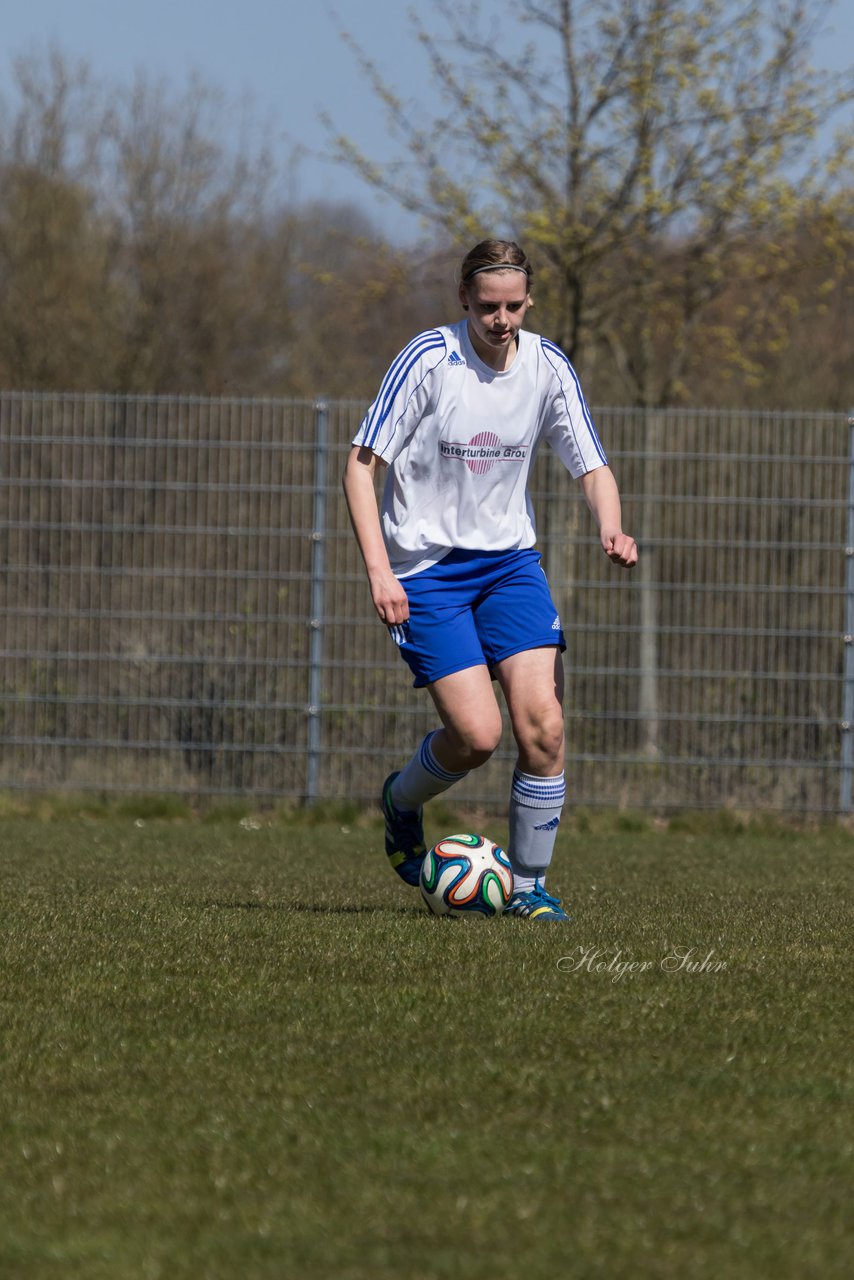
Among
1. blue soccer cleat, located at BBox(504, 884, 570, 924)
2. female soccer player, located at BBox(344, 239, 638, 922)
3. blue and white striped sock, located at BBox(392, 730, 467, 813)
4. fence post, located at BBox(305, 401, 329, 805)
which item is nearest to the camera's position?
female soccer player, located at BBox(344, 239, 638, 922)

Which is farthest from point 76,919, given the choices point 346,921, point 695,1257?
point 695,1257

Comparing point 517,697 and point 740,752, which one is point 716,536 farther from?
point 517,697

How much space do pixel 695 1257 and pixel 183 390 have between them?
20757 millimetres

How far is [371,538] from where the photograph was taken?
5.86m

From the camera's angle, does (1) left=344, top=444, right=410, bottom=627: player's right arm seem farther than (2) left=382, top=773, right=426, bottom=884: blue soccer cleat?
No

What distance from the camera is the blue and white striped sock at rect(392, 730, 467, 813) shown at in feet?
20.8

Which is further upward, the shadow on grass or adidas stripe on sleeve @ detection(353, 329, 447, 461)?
adidas stripe on sleeve @ detection(353, 329, 447, 461)

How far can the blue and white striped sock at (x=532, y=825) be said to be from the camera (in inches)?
244

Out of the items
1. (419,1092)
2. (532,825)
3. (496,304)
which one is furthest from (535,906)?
Result: (419,1092)

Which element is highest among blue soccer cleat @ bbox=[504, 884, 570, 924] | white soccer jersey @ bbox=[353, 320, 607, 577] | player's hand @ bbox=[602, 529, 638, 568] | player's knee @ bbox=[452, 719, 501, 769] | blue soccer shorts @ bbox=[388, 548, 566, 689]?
white soccer jersey @ bbox=[353, 320, 607, 577]

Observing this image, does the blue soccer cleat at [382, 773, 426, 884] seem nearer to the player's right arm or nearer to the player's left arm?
the player's right arm

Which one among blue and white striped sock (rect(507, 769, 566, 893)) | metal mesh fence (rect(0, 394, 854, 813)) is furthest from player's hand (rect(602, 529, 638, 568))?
metal mesh fence (rect(0, 394, 854, 813))

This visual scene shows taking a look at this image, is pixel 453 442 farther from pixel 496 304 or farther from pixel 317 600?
pixel 317 600

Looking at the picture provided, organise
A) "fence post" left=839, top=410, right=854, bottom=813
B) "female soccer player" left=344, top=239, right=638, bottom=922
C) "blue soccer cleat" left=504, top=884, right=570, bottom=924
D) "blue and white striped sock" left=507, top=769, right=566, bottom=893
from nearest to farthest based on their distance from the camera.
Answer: "female soccer player" left=344, top=239, right=638, bottom=922, "blue soccer cleat" left=504, top=884, right=570, bottom=924, "blue and white striped sock" left=507, top=769, right=566, bottom=893, "fence post" left=839, top=410, right=854, bottom=813
